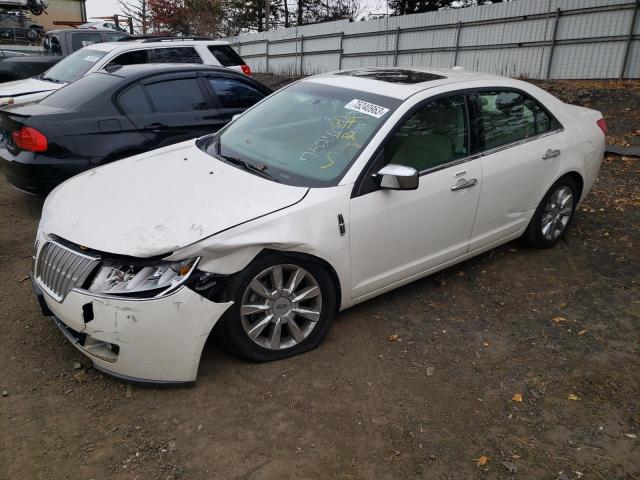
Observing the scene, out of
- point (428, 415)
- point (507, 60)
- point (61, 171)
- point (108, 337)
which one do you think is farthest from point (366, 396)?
Answer: point (507, 60)

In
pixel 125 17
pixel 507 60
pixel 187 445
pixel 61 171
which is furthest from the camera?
pixel 125 17

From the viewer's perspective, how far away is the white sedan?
9.00ft

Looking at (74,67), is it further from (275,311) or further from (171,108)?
(275,311)

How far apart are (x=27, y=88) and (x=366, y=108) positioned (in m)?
6.07

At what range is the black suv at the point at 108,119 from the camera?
499cm

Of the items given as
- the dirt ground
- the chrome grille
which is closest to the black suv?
the dirt ground

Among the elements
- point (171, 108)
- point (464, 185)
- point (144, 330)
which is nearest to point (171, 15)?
point (171, 108)

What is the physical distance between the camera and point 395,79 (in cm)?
397

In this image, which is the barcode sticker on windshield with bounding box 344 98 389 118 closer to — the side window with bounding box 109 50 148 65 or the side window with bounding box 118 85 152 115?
the side window with bounding box 118 85 152 115

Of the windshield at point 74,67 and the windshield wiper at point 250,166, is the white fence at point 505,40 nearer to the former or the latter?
the windshield at point 74,67

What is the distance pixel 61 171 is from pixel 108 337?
2887 mm

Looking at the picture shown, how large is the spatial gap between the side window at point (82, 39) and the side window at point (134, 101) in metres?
6.96

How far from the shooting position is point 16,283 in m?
4.07

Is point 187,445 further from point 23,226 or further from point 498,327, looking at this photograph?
point 23,226
